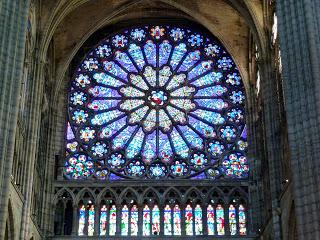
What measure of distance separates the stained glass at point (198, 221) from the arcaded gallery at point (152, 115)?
34 millimetres

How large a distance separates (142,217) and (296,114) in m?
8.23

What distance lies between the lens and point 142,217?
22.9 metres

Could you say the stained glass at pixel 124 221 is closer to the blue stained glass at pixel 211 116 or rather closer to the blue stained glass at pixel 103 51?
the blue stained glass at pixel 211 116

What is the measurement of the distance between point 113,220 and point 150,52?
23.6 ft

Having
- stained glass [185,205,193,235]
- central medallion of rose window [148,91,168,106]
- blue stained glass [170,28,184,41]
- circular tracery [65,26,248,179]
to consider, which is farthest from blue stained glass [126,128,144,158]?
blue stained glass [170,28,184,41]

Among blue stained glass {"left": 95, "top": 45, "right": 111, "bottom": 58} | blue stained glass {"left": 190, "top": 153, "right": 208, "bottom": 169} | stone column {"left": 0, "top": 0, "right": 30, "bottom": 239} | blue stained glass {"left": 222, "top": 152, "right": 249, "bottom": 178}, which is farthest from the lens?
blue stained glass {"left": 95, "top": 45, "right": 111, "bottom": 58}

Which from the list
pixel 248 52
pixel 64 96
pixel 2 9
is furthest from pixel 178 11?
pixel 2 9

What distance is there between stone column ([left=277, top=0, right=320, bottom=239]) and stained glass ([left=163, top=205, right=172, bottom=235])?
301 inches

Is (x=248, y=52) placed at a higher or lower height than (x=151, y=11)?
lower

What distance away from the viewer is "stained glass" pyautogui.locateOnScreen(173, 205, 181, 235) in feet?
74.5

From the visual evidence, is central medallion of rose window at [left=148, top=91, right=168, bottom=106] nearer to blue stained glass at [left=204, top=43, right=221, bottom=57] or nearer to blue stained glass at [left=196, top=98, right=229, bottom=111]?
blue stained glass at [left=196, top=98, right=229, bottom=111]

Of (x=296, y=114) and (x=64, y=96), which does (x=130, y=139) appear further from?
(x=296, y=114)

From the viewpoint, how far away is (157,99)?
25.7m

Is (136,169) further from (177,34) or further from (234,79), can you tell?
(177,34)
